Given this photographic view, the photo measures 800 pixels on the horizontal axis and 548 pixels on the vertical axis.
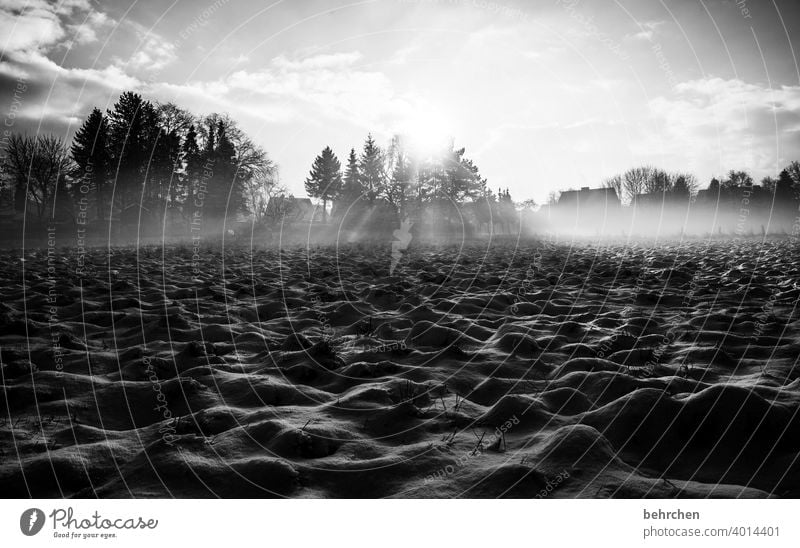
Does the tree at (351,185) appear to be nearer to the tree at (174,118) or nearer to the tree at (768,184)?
the tree at (174,118)

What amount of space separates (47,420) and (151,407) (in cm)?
66

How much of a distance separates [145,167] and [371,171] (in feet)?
88.9

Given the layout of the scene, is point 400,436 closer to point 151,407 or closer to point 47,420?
point 151,407

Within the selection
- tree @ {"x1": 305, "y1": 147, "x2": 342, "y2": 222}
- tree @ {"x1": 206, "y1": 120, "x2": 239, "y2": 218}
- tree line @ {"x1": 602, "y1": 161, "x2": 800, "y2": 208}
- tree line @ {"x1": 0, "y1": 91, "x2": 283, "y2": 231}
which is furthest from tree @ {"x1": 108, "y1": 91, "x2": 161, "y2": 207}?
tree line @ {"x1": 602, "y1": 161, "x2": 800, "y2": 208}

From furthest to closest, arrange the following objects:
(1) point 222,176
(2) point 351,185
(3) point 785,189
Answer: (2) point 351,185
(3) point 785,189
(1) point 222,176

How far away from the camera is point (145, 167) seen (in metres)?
33.5

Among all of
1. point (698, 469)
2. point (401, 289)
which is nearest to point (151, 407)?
point (698, 469)

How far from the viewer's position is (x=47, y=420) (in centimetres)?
299

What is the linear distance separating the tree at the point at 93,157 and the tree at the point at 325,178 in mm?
26419

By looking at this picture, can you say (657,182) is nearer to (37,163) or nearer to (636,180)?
(636,180)

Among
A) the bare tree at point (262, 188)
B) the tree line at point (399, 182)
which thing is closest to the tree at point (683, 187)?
the tree line at point (399, 182)

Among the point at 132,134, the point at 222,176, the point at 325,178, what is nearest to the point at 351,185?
the point at 325,178

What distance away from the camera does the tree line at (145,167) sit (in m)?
29.7
